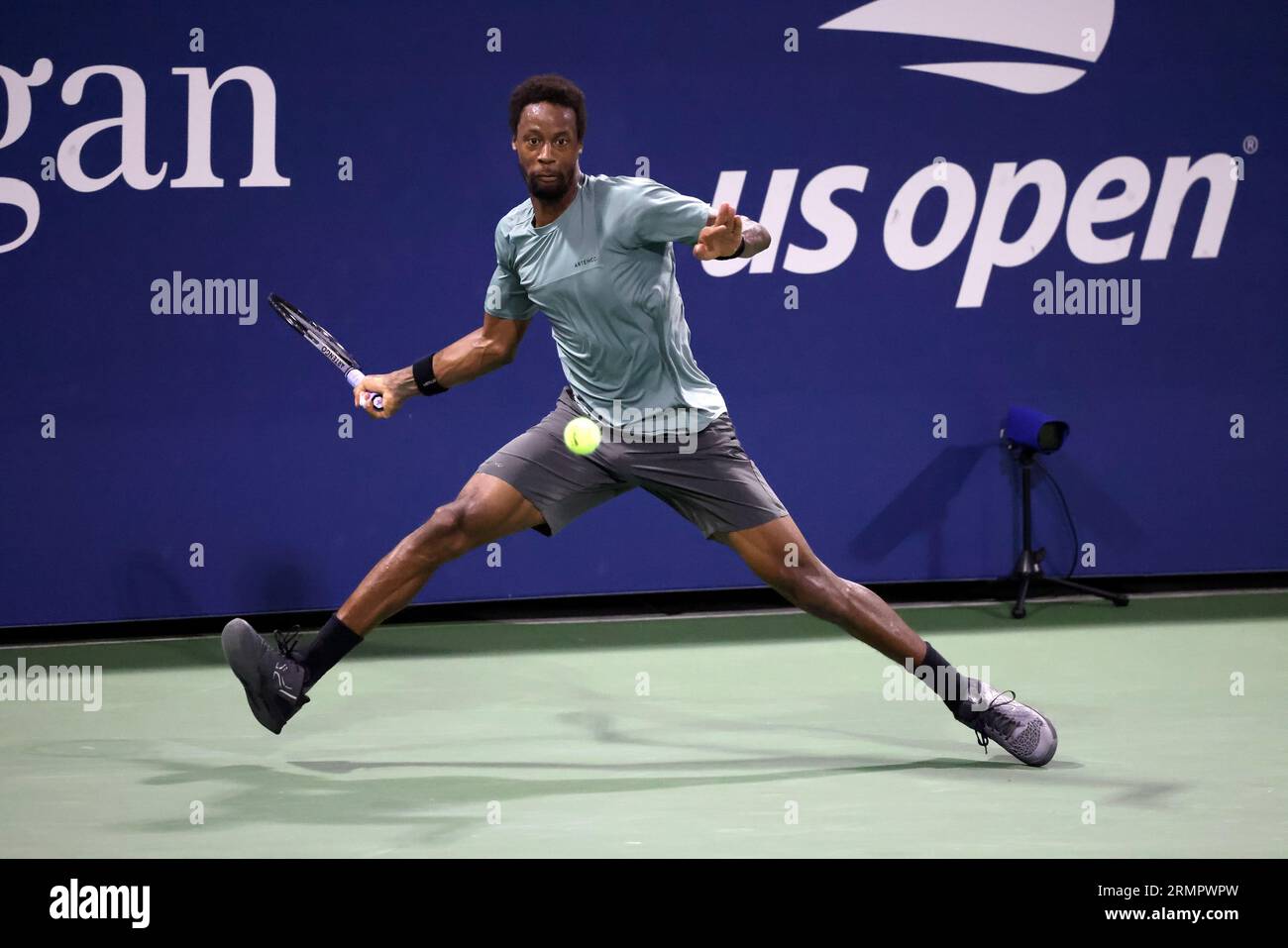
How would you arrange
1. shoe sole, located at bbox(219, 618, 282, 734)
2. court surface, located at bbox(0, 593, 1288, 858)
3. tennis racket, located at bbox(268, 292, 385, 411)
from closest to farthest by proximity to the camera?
court surface, located at bbox(0, 593, 1288, 858), shoe sole, located at bbox(219, 618, 282, 734), tennis racket, located at bbox(268, 292, 385, 411)

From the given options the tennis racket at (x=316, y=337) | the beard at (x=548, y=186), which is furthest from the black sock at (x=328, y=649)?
the beard at (x=548, y=186)

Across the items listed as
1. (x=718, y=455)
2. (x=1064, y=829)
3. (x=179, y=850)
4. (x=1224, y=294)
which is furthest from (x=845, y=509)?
(x=179, y=850)

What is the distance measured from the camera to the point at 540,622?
799cm

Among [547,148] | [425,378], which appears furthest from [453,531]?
[547,148]

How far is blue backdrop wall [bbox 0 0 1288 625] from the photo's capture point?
7.42 meters

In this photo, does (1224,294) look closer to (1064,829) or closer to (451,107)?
(451,107)

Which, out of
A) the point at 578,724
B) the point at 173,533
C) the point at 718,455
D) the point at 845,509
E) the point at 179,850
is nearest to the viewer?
the point at 179,850

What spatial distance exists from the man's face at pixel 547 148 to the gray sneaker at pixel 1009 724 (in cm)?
197

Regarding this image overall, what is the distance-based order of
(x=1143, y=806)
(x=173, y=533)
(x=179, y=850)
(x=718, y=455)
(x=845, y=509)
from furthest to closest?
(x=845, y=509) < (x=173, y=533) < (x=718, y=455) < (x=1143, y=806) < (x=179, y=850)

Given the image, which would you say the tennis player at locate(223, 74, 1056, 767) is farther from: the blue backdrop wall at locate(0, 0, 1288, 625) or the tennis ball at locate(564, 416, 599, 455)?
the blue backdrop wall at locate(0, 0, 1288, 625)

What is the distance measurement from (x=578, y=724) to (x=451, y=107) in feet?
10.2

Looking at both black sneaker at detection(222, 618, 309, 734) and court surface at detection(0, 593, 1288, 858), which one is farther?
black sneaker at detection(222, 618, 309, 734)

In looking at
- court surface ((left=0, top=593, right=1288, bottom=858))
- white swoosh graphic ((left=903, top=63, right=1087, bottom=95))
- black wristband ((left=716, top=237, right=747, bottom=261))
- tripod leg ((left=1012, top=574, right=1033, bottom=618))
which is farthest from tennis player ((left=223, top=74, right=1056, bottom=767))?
white swoosh graphic ((left=903, top=63, right=1087, bottom=95))

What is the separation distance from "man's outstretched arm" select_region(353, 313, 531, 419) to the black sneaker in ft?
2.71
